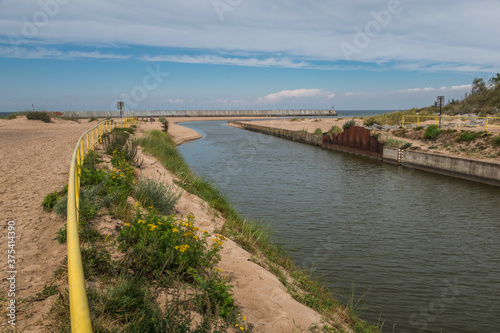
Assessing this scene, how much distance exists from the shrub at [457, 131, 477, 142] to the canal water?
4.18 metres

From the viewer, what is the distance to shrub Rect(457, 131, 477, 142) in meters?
23.8

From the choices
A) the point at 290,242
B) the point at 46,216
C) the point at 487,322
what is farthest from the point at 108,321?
the point at 290,242

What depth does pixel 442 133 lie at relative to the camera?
26.9 meters

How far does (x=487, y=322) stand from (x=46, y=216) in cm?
831

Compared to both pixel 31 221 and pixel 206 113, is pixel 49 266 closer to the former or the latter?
pixel 31 221

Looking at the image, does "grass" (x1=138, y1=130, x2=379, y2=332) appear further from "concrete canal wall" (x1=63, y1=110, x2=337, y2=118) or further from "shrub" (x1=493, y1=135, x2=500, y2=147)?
"concrete canal wall" (x1=63, y1=110, x2=337, y2=118)

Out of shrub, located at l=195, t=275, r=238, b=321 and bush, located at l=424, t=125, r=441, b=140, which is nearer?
shrub, located at l=195, t=275, r=238, b=321

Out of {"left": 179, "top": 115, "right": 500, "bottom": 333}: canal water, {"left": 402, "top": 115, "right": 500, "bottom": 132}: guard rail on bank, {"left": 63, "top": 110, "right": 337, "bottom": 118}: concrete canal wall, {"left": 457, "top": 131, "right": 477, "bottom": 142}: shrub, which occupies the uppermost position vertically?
{"left": 63, "top": 110, "right": 337, "bottom": 118}: concrete canal wall

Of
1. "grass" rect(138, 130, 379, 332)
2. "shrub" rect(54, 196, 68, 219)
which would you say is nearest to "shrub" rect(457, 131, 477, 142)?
"grass" rect(138, 130, 379, 332)

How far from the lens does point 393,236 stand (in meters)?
11.3

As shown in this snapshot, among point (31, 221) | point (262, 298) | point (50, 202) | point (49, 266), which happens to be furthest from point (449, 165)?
point (49, 266)

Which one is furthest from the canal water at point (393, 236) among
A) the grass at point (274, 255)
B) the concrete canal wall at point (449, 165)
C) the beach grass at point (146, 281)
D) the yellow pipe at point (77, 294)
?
the yellow pipe at point (77, 294)

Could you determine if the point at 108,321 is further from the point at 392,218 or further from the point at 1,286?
the point at 392,218

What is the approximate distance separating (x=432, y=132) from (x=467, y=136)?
10.7 ft
